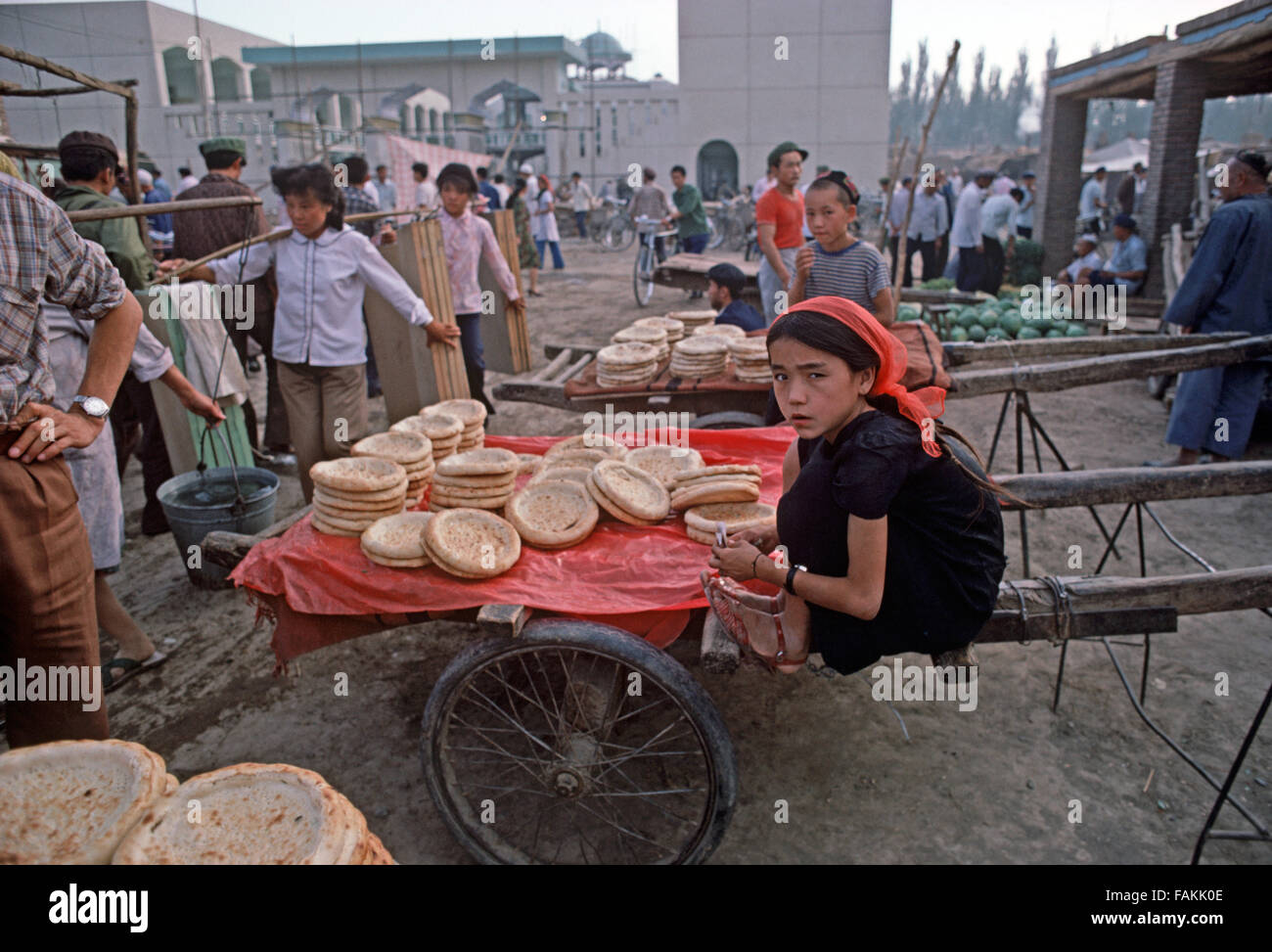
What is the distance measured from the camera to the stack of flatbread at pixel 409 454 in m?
3.55

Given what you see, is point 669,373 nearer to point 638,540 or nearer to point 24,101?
point 638,540

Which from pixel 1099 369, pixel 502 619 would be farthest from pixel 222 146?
pixel 1099 369

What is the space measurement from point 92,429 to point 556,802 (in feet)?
6.73

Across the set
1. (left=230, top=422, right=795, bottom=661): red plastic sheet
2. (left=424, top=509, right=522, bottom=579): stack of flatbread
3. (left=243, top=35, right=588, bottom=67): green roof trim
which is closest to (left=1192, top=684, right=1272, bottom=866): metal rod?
(left=230, top=422, right=795, bottom=661): red plastic sheet

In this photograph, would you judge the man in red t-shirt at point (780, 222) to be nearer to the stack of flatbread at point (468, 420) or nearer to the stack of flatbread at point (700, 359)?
the stack of flatbread at point (700, 359)

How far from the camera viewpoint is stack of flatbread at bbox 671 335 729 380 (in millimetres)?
5574

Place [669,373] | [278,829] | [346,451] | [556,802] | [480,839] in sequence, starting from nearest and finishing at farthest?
[278,829]
[480,839]
[556,802]
[346,451]
[669,373]

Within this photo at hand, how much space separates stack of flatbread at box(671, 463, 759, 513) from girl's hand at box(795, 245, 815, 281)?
2131 millimetres

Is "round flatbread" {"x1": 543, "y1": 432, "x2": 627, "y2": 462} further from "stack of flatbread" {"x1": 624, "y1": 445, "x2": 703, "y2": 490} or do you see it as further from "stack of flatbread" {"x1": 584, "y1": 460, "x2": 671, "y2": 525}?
"stack of flatbread" {"x1": 584, "y1": 460, "x2": 671, "y2": 525}

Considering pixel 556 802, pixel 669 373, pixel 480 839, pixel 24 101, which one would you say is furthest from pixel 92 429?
pixel 24 101

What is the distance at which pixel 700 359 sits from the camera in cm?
559

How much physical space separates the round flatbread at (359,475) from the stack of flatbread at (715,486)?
1180 mm

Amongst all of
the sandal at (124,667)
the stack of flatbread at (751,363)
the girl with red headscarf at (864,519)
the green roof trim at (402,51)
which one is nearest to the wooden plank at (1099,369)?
the stack of flatbread at (751,363)

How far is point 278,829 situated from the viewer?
4.94 feet
